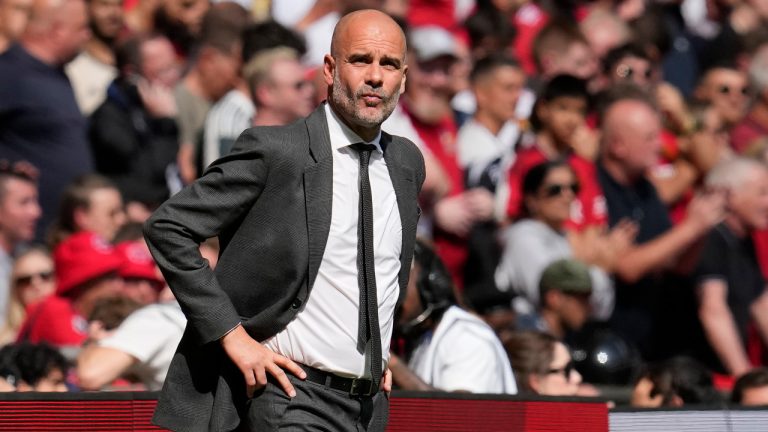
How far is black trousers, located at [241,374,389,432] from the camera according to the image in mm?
4113

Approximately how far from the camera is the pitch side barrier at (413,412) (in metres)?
5.06

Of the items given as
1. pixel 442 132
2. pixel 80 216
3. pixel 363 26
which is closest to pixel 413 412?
pixel 363 26

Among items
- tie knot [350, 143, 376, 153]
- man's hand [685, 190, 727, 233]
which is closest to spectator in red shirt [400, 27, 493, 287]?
man's hand [685, 190, 727, 233]

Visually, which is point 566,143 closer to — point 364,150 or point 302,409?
point 364,150

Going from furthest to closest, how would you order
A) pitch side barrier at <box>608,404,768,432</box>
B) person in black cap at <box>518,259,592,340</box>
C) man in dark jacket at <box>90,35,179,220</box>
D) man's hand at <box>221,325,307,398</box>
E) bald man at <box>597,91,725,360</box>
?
bald man at <box>597,91,725,360</box>, man in dark jacket at <box>90,35,179,220</box>, person in black cap at <box>518,259,592,340</box>, pitch side barrier at <box>608,404,768,432</box>, man's hand at <box>221,325,307,398</box>

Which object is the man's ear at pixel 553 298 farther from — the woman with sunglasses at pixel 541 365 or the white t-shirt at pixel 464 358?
the white t-shirt at pixel 464 358

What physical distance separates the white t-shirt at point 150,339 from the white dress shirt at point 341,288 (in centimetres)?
235

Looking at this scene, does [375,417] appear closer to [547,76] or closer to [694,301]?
[694,301]

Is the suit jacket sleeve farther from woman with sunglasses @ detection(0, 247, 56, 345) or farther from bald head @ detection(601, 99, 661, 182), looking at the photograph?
bald head @ detection(601, 99, 661, 182)

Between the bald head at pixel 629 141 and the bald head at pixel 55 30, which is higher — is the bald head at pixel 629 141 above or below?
below

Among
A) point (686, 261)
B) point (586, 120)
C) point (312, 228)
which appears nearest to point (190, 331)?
point (312, 228)

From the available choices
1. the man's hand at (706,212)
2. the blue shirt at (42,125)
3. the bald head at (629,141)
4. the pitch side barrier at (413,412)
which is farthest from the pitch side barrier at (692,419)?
the blue shirt at (42,125)

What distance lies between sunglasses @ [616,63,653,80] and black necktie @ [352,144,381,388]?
25.1 feet

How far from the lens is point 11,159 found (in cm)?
916
